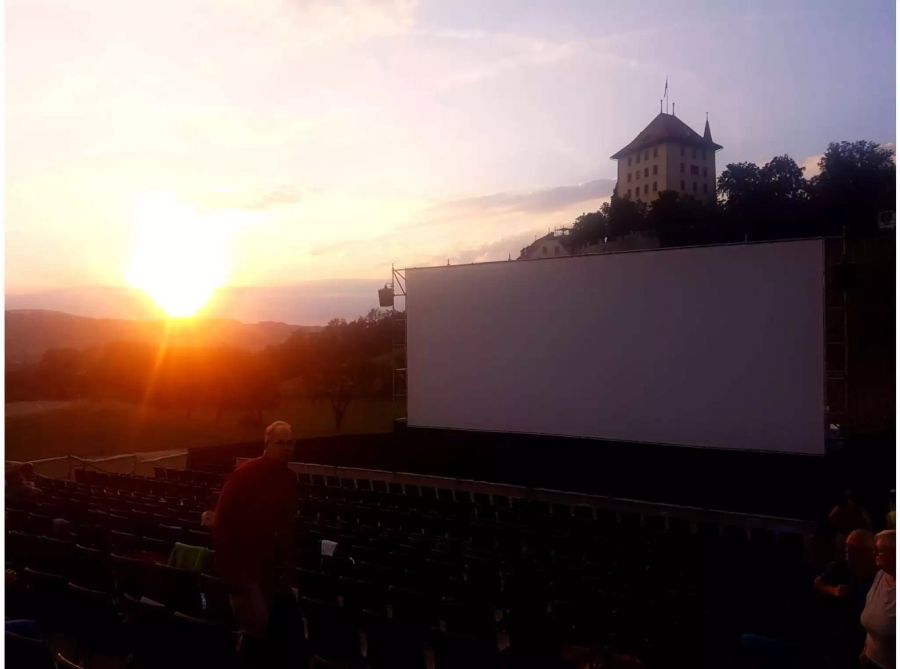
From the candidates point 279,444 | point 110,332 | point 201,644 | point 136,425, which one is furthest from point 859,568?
point 136,425

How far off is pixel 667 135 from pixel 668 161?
1355 millimetres

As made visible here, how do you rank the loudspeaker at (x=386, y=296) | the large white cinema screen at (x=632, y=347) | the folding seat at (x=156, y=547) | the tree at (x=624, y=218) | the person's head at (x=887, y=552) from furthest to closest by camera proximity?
Result: the tree at (x=624, y=218) → the loudspeaker at (x=386, y=296) → the large white cinema screen at (x=632, y=347) → the folding seat at (x=156, y=547) → the person's head at (x=887, y=552)

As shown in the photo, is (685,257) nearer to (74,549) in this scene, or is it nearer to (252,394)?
(74,549)

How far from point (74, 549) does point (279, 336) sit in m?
13.7

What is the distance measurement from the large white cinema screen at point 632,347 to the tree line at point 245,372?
549 centimetres

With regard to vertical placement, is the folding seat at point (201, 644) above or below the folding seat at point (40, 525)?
above

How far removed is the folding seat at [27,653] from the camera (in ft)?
8.45

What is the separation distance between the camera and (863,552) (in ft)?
11.4

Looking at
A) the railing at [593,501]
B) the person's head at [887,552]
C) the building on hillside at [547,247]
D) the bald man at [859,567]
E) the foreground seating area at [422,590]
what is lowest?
the railing at [593,501]

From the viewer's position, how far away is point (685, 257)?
10.2m

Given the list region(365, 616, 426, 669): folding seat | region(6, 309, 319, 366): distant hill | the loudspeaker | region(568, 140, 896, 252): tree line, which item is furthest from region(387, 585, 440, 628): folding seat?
region(568, 140, 896, 252): tree line

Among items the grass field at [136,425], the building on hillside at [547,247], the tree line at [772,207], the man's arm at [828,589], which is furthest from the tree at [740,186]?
the man's arm at [828,589]

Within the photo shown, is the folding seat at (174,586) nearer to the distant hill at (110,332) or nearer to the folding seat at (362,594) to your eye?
the folding seat at (362,594)

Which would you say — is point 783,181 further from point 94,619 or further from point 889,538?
point 94,619
